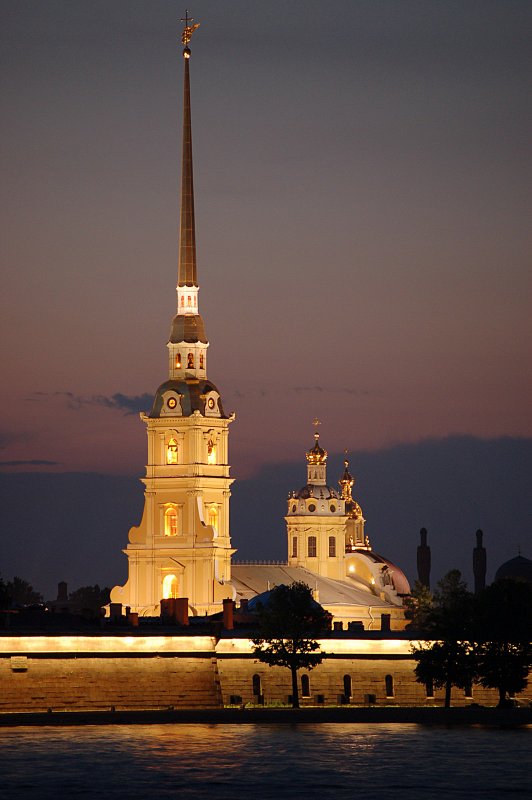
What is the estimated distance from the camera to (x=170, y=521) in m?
188

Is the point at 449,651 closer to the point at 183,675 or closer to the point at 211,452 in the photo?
the point at 183,675

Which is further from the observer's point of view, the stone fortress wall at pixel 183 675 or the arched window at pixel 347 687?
the arched window at pixel 347 687

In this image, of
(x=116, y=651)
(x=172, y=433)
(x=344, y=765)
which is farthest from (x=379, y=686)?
(x=172, y=433)

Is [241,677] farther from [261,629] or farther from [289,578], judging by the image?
[289,578]

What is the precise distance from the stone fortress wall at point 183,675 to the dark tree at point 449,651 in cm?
191

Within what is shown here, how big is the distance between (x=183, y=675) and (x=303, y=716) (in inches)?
288

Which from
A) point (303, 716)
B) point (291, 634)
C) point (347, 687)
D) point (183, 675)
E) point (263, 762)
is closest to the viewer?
point (263, 762)

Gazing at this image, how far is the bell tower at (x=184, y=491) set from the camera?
184875mm

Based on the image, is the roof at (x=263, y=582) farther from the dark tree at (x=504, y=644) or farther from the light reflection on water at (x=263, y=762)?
the light reflection on water at (x=263, y=762)

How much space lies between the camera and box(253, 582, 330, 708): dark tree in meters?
126

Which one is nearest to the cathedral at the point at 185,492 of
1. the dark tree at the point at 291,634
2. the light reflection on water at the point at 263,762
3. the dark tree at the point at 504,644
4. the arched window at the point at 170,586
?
the arched window at the point at 170,586

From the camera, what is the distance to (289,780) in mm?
99312

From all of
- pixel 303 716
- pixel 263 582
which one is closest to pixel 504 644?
pixel 303 716

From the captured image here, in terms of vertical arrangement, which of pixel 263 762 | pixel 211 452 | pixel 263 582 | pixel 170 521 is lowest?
pixel 263 762
